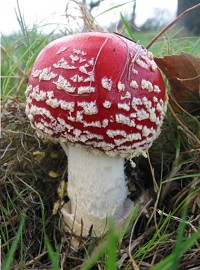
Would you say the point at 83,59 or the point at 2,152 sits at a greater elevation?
the point at 83,59

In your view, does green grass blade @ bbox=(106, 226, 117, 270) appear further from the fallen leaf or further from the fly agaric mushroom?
the fallen leaf

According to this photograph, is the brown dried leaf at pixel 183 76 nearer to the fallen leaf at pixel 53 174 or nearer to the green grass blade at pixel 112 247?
the fallen leaf at pixel 53 174

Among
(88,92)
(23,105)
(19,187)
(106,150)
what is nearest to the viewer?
(88,92)

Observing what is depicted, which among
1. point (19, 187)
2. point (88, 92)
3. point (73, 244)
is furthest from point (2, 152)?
point (88, 92)

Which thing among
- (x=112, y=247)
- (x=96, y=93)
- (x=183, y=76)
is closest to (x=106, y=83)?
(x=96, y=93)

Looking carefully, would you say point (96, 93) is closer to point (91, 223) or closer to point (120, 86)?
point (120, 86)

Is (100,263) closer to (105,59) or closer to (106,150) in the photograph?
(106,150)
